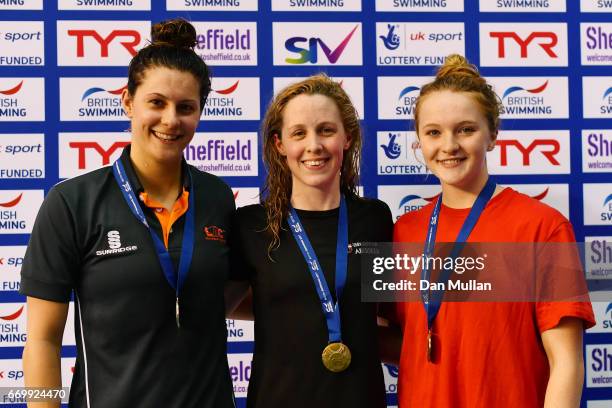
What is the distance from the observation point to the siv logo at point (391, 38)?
10.4 feet

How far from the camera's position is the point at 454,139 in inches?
79.4

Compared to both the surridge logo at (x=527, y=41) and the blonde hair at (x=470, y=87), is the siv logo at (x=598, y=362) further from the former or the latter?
the blonde hair at (x=470, y=87)

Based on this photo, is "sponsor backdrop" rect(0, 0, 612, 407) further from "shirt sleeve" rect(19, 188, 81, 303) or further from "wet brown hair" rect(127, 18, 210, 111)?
"shirt sleeve" rect(19, 188, 81, 303)

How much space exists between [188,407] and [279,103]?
3.78 ft

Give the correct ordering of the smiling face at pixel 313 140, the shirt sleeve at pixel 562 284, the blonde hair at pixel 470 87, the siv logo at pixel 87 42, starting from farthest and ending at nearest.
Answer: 1. the siv logo at pixel 87 42
2. the smiling face at pixel 313 140
3. the blonde hair at pixel 470 87
4. the shirt sleeve at pixel 562 284

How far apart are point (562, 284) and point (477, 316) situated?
282mm

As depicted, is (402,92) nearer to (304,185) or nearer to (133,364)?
(304,185)

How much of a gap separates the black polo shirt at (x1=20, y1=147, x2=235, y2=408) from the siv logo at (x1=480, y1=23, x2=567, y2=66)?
211cm

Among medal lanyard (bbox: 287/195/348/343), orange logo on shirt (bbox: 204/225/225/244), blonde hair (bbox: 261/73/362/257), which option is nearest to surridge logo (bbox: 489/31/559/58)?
blonde hair (bbox: 261/73/362/257)

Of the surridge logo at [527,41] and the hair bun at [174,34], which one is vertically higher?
the surridge logo at [527,41]

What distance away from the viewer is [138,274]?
1.92m

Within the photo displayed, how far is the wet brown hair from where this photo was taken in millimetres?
2016

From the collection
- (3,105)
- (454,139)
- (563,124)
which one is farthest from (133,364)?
(563,124)

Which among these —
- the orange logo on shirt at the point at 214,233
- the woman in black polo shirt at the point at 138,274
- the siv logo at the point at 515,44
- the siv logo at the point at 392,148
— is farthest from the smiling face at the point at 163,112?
the siv logo at the point at 515,44
